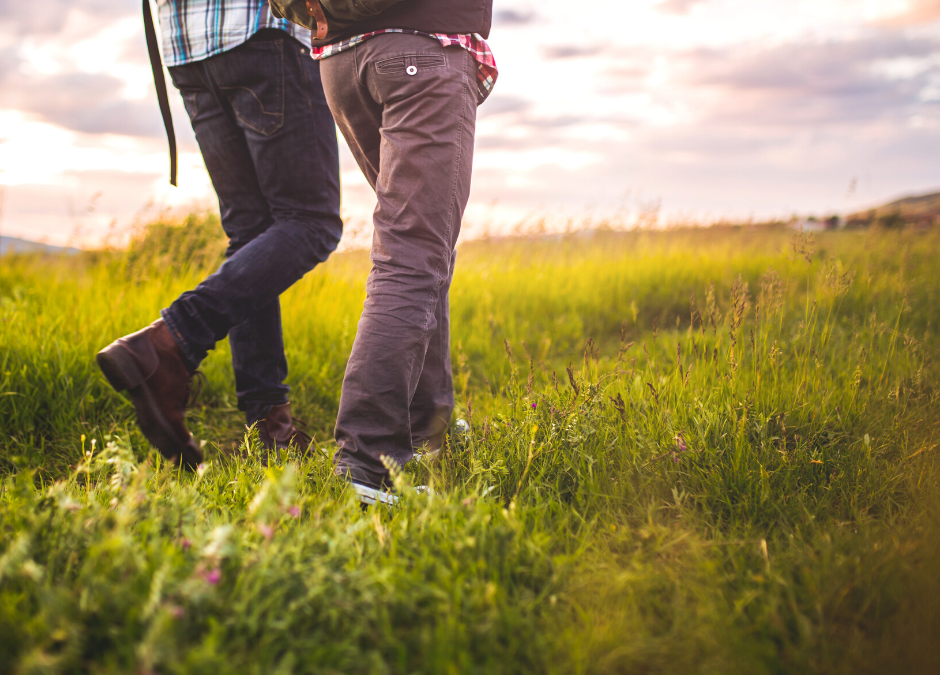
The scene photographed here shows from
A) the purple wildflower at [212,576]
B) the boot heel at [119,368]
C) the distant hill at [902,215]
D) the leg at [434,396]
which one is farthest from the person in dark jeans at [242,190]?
the distant hill at [902,215]

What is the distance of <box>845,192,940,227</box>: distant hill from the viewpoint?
28.5 ft

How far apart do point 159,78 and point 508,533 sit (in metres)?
2.26

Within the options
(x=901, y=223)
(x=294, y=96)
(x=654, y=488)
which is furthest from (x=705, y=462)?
(x=901, y=223)

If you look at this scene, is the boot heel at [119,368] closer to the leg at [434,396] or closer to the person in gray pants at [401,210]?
the person in gray pants at [401,210]

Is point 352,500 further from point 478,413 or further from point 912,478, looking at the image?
point 912,478

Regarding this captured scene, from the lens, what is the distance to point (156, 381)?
6.23 ft

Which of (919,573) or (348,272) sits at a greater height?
(348,272)

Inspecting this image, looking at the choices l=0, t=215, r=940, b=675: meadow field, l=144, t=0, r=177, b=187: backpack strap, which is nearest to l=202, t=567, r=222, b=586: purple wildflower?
l=0, t=215, r=940, b=675: meadow field

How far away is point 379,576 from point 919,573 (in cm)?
115

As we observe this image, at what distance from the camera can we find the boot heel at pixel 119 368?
5.89ft

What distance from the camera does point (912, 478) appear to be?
1.71 metres

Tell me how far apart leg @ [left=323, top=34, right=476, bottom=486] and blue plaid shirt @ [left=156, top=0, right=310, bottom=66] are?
452 mm

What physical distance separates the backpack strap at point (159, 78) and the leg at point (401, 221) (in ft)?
3.27

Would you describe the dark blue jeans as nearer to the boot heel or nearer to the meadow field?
the boot heel
